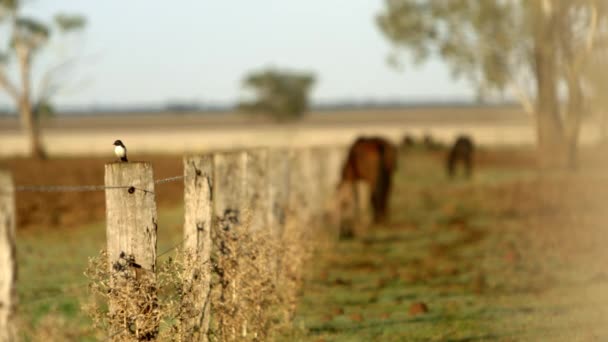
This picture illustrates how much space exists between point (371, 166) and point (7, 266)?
11828 mm

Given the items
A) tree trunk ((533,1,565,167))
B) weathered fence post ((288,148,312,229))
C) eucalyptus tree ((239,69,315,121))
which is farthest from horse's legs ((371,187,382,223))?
eucalyptus tree ((239,69,315,121))

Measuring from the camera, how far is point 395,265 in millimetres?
13211

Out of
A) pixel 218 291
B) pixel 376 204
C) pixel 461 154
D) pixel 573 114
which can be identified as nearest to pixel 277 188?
pixel 218 291

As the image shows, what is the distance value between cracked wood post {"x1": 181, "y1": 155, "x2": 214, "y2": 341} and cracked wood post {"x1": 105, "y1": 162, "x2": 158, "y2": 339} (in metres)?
1.07

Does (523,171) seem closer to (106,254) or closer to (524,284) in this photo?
(524,284)

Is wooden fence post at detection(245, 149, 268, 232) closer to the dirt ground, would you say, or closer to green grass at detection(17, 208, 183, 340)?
green grass at detection(17, 208, 183, 340)

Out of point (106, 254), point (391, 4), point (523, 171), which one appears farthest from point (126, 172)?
point (391, 4)

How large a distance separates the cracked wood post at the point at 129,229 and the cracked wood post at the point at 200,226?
41.9 inches

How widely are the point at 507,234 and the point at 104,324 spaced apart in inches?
467

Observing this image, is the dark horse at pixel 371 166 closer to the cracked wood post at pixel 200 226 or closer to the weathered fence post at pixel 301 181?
the weathered fence post at pixel 301 181

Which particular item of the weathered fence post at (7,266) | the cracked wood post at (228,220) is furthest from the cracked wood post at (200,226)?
the weathered fence post at (7,266)

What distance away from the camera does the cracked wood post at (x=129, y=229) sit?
5.19 m

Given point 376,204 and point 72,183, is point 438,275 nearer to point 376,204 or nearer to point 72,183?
point 376,204

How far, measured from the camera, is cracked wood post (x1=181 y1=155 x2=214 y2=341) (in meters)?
6.50
